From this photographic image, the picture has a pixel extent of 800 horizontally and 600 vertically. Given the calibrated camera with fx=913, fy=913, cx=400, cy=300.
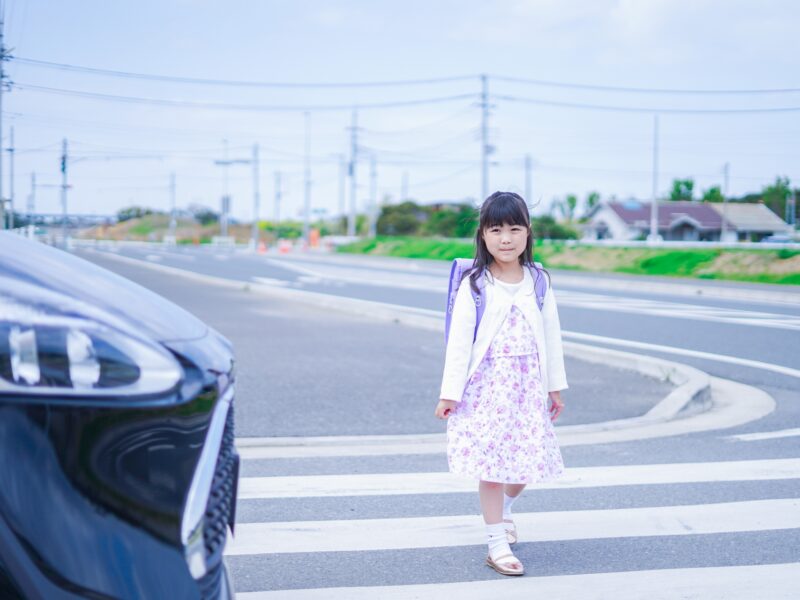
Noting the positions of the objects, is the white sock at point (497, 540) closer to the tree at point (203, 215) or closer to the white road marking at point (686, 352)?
the white road marking at point (686, 352)

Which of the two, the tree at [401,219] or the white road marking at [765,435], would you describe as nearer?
the white road marking at [765,435]

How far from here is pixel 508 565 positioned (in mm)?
3729

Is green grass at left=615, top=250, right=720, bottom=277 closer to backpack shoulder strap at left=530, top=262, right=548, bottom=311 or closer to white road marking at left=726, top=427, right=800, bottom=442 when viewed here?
white road marking at left=726, top=427, right=800, bottom=442

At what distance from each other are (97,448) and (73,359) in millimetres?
176

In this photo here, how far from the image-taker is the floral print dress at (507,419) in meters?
3.72

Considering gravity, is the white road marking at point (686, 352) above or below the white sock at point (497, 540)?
below

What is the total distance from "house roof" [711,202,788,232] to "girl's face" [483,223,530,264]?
70.0 metres

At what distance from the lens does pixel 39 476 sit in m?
1.71

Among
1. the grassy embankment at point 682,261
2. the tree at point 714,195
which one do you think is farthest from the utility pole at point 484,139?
the tree at point 714,195

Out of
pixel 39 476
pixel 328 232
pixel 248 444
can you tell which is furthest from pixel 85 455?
pixel 328 232

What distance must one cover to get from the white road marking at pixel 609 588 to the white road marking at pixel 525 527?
48cm

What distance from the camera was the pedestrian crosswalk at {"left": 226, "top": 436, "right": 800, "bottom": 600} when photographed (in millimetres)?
3605

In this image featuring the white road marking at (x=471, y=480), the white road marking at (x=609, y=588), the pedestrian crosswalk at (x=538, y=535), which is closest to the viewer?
the white road marking at (x=609, y=588)

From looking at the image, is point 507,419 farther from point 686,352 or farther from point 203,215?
point 203,215
